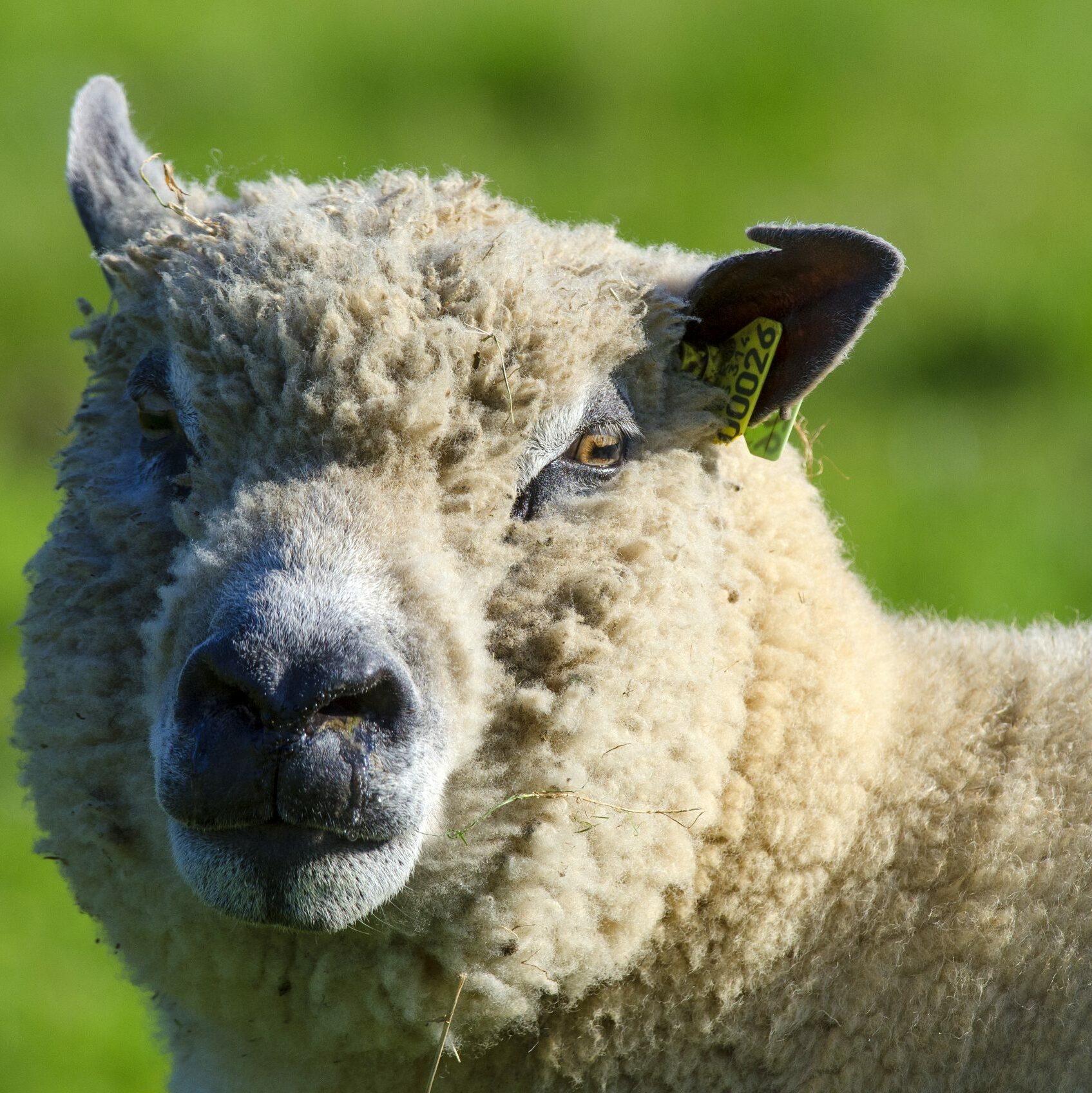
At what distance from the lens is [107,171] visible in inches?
149

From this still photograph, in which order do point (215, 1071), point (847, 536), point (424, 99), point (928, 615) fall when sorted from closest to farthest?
point (215, 1071) → point (928, 615) → point (847, 536) → point (424, 99)

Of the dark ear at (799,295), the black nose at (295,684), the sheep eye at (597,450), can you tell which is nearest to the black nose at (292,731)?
the black nose at (295,684)

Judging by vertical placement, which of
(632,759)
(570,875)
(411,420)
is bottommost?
(570,875)

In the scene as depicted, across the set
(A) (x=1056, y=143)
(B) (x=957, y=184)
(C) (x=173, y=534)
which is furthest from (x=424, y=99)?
(C) (x=173, y=534)

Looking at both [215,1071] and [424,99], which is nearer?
[215,1071]

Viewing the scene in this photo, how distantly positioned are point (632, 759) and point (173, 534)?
1.03 m

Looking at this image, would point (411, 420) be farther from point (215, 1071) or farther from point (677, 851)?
point (215, 1071)

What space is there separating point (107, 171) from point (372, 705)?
1941 mm

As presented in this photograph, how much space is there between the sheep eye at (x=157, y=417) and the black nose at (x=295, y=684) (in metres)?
0.74

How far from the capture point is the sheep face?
2.54 metres

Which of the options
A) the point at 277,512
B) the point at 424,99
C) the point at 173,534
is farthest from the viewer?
the point at 424,99

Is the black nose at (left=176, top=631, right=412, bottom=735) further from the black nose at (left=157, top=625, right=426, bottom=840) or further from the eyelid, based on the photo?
the eyelid

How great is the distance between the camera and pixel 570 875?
275cm

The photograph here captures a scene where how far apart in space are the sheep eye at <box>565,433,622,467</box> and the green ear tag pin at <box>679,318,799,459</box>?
25 centimetres
